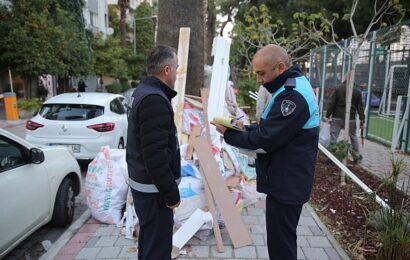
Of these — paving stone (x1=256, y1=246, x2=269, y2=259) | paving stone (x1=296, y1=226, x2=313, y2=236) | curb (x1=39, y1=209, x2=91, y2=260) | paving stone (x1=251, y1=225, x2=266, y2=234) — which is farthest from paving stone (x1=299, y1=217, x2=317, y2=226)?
curb (x1=39, y1=209, x2=91, y2=260)

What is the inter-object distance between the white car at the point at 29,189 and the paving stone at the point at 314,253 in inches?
110

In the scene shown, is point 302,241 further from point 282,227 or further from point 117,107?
point 117,107

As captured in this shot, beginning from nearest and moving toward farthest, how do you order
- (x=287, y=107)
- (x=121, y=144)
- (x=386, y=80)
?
(x=287, y=107) < (x=121, y=144) < (x=386, y=80)

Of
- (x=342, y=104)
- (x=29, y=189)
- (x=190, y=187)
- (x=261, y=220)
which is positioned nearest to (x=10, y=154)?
(x=29, y=189)

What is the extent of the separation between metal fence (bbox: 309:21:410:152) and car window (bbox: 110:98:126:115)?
5.35 metres

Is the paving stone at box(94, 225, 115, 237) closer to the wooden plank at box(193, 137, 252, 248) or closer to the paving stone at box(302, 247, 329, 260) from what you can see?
the wooden plank at box(193, 137, 252, 248)

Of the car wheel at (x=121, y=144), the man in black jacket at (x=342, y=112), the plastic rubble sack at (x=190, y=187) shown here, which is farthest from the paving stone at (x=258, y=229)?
the car wheel at (x=121, y=144)

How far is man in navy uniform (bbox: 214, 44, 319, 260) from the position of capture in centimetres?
223

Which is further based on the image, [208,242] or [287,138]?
[208,242]

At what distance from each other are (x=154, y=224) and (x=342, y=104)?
5481 mm

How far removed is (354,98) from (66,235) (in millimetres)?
5511

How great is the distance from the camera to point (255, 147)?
2.32 m

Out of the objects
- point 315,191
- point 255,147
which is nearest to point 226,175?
point 315,191

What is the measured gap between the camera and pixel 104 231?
408cm
